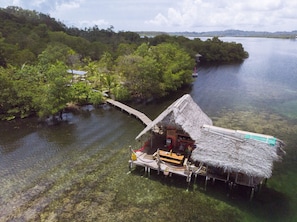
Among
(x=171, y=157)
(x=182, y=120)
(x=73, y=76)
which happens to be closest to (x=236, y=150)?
(x=182, y=120)

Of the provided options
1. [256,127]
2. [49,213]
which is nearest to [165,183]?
[49,213]

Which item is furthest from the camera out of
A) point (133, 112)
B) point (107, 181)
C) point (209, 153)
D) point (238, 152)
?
point (133, 112)

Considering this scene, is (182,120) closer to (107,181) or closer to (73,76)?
(107,181)

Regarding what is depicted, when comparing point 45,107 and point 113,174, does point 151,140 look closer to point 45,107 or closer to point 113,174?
point 113,174

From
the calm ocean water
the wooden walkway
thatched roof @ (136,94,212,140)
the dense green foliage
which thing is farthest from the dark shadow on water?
the dense green foliage

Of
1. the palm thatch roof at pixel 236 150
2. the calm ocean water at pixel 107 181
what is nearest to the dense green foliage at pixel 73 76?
the calm ocean water at pixel 107 181

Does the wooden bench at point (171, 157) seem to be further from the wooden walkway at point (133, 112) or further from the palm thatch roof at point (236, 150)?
the wooden walkway at point (133, 112)

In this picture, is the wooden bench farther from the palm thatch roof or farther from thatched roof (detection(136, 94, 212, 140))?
thatched roof (detection(136, 94, 212, 140))
